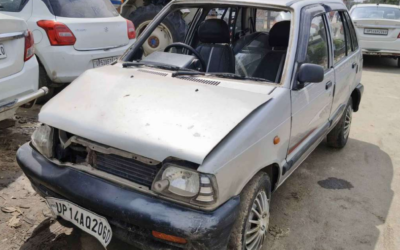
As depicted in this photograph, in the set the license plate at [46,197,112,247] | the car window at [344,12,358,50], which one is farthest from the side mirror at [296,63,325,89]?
the car window at [344,12,358,50]

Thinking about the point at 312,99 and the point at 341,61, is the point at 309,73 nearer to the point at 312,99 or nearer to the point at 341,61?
the point at 312,99

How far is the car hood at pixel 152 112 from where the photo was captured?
6.54ft

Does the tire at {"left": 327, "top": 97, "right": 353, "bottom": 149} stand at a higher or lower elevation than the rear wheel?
lower

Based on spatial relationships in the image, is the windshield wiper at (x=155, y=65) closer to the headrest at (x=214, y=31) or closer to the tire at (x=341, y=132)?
the headrest at (x=214, y=31)

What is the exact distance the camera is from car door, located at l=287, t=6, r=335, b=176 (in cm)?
280

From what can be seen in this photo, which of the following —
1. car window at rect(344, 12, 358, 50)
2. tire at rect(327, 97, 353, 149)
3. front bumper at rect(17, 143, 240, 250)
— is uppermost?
car window at rect(344, 12, 358, 50)

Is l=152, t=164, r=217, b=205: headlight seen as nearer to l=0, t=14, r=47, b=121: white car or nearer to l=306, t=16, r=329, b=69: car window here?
l=306, t=16, r=329, b=69: car window

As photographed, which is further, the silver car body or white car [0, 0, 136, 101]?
white car [0, 0, 136, 101]

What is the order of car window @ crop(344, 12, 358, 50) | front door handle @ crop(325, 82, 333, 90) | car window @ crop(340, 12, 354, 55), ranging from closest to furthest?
front door handle @ crop(325, 82, 333, 90), car window @ crop(340, 12, 354, 55), car window @ crop(344, 12, 358, 50)

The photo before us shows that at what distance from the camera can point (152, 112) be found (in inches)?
88.4

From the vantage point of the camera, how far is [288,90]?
8.52 ft

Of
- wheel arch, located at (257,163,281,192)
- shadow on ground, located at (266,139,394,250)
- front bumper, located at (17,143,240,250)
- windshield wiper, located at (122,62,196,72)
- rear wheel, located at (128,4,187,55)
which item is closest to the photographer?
front bumper, located at (17,143,240,250)

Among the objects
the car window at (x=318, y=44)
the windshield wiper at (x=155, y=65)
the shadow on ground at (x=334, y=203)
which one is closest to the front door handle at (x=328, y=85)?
the car window at (x=318, y=44)

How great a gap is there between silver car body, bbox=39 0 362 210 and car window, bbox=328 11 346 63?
0.71m
